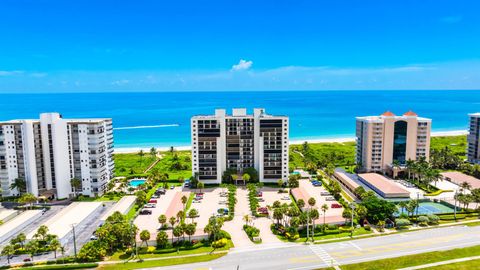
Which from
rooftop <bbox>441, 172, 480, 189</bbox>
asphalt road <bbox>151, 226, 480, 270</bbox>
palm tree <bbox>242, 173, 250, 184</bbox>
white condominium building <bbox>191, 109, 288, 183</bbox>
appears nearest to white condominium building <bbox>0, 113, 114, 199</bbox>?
white condominium building <bbox>191, 109, 288, 183</bbox>

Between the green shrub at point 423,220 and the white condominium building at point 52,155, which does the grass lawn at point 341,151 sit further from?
the white condominium building at point 52,155

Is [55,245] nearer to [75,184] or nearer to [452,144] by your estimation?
[75,184]

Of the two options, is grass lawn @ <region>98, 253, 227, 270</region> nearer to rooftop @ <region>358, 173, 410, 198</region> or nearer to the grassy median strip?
the grassy median strip

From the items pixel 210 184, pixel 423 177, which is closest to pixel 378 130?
pixel 423 177

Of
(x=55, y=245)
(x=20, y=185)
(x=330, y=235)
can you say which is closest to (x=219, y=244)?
(x=330, y=235)

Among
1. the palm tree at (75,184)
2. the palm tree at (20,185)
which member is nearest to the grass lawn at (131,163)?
the palm tree at (75,184)

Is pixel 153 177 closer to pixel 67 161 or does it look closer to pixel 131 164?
pixel 67 161
